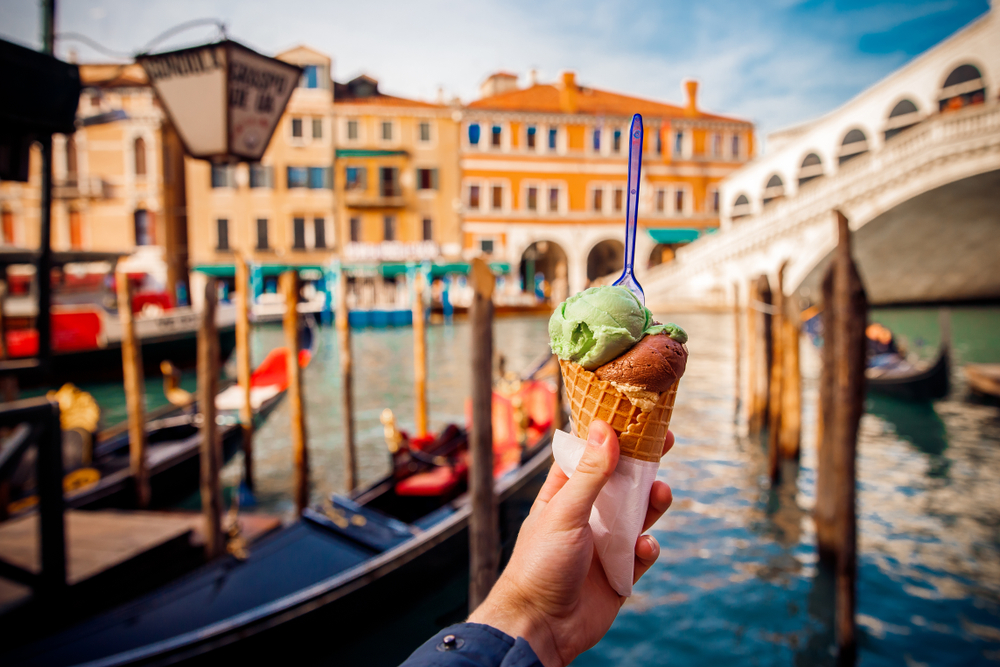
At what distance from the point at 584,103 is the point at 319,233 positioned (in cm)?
1051

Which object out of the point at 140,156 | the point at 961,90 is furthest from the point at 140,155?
the point at 961,90

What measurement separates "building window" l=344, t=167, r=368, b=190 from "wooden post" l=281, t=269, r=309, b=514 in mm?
17307

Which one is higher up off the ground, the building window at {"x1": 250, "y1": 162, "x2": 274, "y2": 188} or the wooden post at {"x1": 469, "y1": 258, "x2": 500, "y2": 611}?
the building window at {"x1": 250, "y1": 162, "x2": 274, "y2": 188}

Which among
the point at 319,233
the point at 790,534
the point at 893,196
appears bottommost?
the point at 790,534

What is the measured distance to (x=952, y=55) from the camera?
13.6 metres

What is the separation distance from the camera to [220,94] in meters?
2.43

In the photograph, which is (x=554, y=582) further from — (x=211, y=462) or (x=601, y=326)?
(x=211, y=462)

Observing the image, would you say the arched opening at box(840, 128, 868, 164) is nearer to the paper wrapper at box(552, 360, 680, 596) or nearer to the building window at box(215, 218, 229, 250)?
the paper wrapper at box(552, 360, 680, 596)

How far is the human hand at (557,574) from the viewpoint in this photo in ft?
2.65

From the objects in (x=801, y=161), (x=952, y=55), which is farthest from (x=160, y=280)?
(x=952, y=55)

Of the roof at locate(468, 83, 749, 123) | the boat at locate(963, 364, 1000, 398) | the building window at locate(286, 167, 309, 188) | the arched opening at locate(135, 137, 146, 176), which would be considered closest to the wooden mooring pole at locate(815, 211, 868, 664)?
the boat at locate(963, 364, 1000, 398)

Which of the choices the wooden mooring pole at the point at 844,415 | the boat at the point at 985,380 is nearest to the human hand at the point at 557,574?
the wooden mooring pole at the point at 844,415

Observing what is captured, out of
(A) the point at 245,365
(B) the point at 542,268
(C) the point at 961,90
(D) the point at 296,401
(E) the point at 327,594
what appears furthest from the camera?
(B) the point at 542,268

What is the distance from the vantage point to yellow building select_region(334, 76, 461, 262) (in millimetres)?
21609
